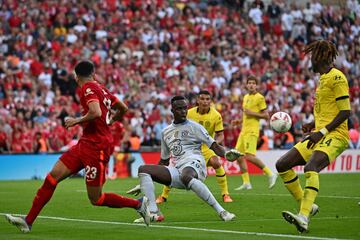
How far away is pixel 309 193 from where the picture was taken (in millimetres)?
12945

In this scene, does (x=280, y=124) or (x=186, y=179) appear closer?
(x=186, y=179)

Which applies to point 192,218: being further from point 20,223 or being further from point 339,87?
point 339,87

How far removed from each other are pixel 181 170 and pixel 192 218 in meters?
0.98

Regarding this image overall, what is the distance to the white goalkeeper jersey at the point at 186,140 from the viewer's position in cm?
1511

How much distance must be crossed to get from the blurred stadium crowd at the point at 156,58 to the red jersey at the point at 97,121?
17722 millimetres

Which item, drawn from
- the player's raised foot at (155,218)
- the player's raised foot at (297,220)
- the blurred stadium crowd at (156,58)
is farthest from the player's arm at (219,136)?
the blurred stadium crowd at (156,58)

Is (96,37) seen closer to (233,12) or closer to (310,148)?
(233,12)

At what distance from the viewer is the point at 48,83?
33562mm

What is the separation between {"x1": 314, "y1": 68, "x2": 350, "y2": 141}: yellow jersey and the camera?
13305mm

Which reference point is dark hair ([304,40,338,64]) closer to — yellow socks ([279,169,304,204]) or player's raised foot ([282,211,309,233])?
yellow socks ([279,169,304,204])

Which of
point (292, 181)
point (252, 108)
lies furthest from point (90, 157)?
point (252, 108)

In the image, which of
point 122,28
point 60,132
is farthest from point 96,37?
point 60,132

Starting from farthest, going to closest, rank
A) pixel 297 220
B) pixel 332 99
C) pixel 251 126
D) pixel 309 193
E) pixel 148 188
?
pixel 251 126, pixel 148 188, pixel 332 99, pixel 309 193, pixel 297 220

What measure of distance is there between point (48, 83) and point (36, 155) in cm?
432
